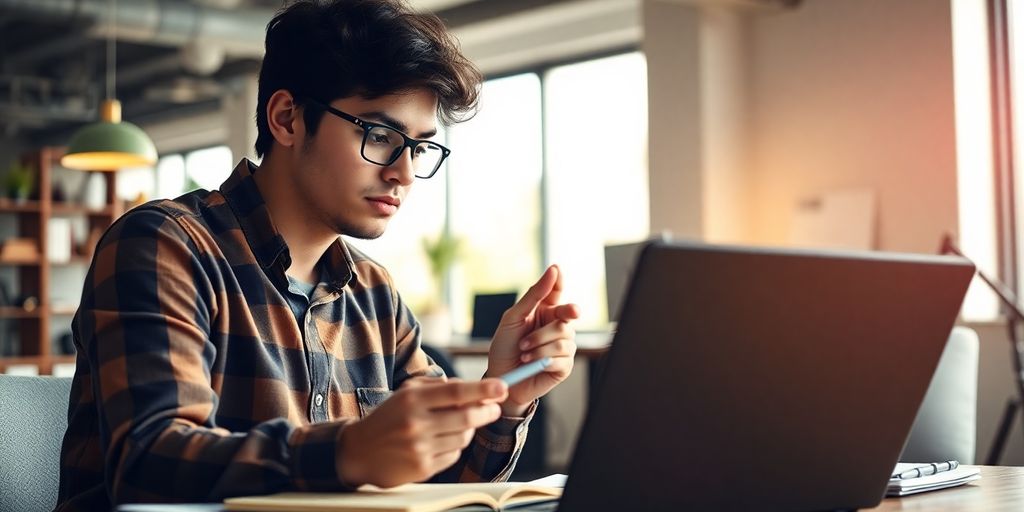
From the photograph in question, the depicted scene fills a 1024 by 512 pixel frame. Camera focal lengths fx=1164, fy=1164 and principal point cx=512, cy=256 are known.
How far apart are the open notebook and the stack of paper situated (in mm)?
400

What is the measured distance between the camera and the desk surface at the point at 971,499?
113 centimetres

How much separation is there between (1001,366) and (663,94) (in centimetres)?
220

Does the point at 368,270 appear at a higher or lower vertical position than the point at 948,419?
higher

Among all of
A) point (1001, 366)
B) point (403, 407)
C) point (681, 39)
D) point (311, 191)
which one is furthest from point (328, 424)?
point (681, 39)

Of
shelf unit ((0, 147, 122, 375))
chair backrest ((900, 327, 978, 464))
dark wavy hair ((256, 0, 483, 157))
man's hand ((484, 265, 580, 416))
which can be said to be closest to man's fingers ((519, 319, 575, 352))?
man's hand ((484, 265, 580, 416))

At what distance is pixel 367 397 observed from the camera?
1.58 metres

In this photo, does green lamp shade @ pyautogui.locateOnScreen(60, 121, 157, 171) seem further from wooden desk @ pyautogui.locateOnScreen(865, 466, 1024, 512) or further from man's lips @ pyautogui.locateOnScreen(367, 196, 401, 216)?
wooden desk @ pyautogui.locateOnScreen(865, 466, 1024, 512)

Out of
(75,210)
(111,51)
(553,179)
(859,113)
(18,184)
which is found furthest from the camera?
(111,51)

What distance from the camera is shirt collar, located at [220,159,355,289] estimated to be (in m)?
1.47

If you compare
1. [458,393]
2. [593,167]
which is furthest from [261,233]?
[593,167]

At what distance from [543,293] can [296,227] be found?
1.24 ft

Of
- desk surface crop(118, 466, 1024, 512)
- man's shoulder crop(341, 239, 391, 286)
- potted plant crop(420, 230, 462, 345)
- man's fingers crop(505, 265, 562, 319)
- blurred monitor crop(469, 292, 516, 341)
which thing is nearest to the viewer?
desk surface crop(118, 466, 1024, 512)

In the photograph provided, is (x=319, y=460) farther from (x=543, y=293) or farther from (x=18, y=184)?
→ (x=18, y=184)

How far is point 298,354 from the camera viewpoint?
4.77ft
